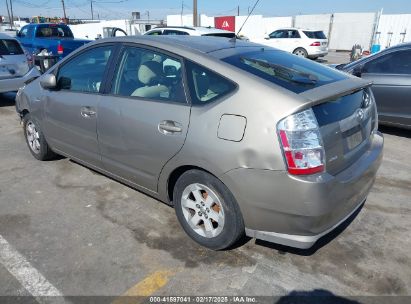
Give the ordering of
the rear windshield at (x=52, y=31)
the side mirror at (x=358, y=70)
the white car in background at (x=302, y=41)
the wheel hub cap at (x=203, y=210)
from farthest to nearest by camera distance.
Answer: the white car in background at (x=302, y=41) → the rear windshield at (x=52, y=31) → the side mirror at (x=358, y=70) → the wheel hub cap at (x=203, y=210)

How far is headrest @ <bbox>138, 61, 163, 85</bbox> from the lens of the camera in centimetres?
312

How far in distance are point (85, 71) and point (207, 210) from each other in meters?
2.09

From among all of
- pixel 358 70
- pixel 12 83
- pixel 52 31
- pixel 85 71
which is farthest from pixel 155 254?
pixel 52 31

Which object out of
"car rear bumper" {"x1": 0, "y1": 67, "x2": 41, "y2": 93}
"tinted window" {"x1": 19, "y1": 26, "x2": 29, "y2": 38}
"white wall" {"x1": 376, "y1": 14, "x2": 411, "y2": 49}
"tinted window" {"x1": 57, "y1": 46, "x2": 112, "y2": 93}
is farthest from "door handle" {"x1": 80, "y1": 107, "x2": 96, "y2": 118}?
"white wall" {"x1": 376, "y1": 14, "x2": 411, "y2": 49}

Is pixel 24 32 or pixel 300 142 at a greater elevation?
pixel 24 32

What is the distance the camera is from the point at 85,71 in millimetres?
3830

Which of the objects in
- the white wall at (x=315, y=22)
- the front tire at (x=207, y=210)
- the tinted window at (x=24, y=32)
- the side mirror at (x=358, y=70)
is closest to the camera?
the front tire at (x=207, y=210)

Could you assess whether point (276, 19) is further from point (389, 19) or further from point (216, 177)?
point (216, 177)

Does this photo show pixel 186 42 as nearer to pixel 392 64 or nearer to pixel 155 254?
pixel 155 254

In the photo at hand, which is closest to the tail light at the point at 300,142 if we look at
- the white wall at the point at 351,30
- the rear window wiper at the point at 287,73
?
the rear window wiper at the point at 287,73

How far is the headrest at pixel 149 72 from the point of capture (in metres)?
3.12

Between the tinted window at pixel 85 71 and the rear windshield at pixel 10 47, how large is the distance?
16.2 ft

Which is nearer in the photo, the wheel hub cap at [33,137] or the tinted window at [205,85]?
the tinted window at [205,85]

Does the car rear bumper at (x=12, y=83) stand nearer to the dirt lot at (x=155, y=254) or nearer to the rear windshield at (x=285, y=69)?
the dirt lot at (x=155, y=254)
